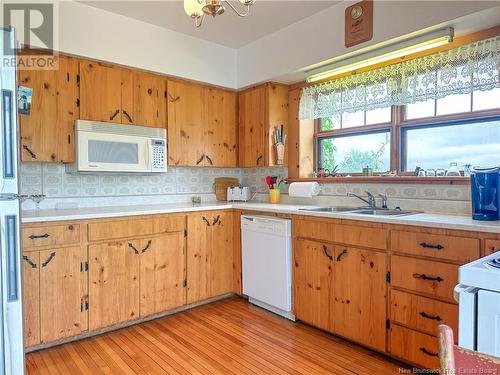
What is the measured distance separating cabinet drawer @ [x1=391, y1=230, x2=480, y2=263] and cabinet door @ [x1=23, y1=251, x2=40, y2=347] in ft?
7.79

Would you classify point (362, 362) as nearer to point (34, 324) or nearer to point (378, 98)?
point (378, 98)

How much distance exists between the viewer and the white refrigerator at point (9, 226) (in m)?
1.56

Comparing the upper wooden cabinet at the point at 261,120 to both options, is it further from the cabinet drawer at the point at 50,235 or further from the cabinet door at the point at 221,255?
the cabinet drawer at the point at 50,235

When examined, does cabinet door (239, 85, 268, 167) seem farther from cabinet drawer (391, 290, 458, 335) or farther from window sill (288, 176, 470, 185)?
cabinet drawer (391, 290, 458, 335)

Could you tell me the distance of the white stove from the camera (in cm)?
116

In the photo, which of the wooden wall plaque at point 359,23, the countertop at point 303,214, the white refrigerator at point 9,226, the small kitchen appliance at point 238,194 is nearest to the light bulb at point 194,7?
the white refrigerator at point 9,226

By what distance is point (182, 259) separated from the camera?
117 inches

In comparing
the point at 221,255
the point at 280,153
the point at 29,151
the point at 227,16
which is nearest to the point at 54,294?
the point at 29,151

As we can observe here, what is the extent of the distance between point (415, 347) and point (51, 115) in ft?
9.98

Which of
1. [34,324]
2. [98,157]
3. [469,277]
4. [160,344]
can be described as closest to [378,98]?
[469,277]

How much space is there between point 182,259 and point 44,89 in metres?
1.77

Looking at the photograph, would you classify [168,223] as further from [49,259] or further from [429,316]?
[429,316]

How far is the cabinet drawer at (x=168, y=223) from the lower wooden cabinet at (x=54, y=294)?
593 millimetres

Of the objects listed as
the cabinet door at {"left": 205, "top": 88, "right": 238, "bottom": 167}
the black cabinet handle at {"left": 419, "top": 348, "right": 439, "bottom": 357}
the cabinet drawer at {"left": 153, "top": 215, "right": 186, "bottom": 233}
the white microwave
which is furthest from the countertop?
the black cabinet handle at {"left": 419, "top": 348, "right": 439, "bottom": 357}
